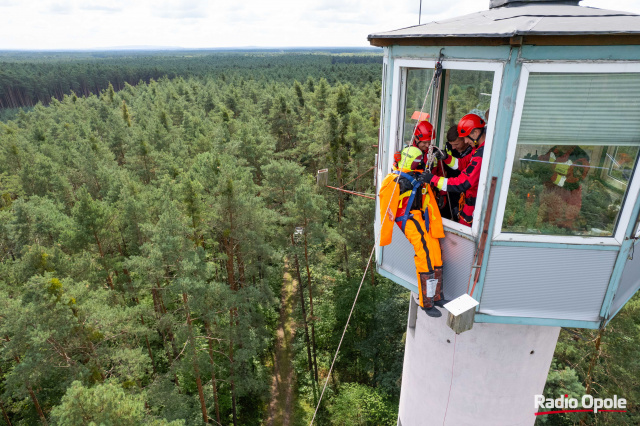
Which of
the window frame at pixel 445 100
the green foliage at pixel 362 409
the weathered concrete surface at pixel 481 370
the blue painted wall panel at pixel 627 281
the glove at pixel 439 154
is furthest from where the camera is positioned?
the green foliage at pixel 362 409

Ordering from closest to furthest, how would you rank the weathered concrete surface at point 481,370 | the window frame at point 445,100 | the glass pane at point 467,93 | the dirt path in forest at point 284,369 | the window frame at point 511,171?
the window frame at point 511,171 < the window frame at point 445,100 < the glass pane at point 467,93 < the weathered concrete surface at point 481,370 < the dirt path in forest at point 284,369

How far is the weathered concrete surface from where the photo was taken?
4316mm

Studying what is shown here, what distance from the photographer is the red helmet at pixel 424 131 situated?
4105 millimetres

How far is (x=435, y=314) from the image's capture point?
4.03 m

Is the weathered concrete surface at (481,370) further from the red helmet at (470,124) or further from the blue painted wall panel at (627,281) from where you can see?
the red helmet at (470,124)

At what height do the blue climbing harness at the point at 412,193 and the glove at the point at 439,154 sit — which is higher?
the glove at the point at 439,154

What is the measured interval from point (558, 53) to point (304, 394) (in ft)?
70.4

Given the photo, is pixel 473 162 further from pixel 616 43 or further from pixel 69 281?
pixel 69 281

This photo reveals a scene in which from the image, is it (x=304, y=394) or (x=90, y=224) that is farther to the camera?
(x=304, y=394)

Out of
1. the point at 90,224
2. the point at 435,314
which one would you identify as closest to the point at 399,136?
the point at 435,314

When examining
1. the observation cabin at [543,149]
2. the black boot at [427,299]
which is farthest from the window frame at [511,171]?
the black boot at [427,299]

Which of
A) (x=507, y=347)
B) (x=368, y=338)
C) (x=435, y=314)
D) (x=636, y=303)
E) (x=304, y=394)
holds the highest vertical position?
(x=435, y=314)

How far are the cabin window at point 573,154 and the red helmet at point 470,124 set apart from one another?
89 cm

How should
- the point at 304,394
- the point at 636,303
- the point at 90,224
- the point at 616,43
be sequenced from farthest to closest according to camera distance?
the point at 304,394 < the point at 90,224 < the point at 636,303 < the point at 616,43
